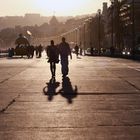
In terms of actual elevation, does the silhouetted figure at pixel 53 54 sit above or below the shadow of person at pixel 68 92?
above

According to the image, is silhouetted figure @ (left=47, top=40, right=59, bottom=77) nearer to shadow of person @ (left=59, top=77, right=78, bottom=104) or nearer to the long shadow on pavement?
the long shadow on pavement

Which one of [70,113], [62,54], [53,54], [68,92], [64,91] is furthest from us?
[53,54]

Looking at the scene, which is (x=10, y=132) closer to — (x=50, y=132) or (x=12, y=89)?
(x=50, y=132)

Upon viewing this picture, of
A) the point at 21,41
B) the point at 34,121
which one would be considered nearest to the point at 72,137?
the point at 34,121

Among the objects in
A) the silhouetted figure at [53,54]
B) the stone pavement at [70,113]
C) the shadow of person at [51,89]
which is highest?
the silhouetted figure at [53,54]

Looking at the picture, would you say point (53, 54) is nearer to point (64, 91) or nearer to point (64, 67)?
point (64, 67)

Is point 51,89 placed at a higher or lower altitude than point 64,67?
lower

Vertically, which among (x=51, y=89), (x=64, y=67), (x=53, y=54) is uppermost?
(x=53, y=54)

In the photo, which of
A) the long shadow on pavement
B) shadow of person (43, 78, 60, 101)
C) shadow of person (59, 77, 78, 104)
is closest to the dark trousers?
shadow of person (43, 78, 60, 101)

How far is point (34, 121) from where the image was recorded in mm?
13211

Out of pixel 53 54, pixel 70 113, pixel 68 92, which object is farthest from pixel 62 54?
pixel 70 113

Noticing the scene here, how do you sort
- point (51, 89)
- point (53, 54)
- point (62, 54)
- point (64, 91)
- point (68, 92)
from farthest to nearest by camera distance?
point (53, 54)
point (62, 54)
point (51, 89)
point (64, 91)
point (68, 92)

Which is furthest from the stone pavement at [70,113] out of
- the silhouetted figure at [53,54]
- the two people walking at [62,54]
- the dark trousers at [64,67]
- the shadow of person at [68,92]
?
the silhouetted figure at [53,54]

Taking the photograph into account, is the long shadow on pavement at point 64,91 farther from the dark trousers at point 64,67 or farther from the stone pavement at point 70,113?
the dark trousers at point 64,67
